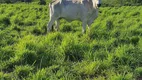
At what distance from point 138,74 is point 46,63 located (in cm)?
217

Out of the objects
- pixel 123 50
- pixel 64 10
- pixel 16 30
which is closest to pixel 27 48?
pixel 123 50

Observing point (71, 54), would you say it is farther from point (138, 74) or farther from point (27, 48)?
point (138, 74)

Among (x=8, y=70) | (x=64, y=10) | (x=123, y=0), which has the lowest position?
(x=123, y=0)

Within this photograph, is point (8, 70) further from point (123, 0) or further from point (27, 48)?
point (123, 0)

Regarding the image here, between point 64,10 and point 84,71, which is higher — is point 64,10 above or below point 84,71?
above

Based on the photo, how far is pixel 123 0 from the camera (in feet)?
196

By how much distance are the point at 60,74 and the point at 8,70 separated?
4.42ft

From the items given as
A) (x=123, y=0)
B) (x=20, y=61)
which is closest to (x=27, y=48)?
(x=20, y=61)

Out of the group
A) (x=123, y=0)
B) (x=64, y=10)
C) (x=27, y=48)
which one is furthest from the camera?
(x=123, y=0)

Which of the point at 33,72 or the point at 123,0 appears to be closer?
the point at 33,72

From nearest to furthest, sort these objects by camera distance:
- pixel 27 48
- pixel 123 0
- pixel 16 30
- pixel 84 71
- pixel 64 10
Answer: pixel 84 71
pixel 27 48
pixel 64 10
pixel 16 30
pixel 123 0

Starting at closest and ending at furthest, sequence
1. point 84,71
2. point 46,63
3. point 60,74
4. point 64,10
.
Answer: point 60,74 < point 84,71 < point 46,63 < point 64,10

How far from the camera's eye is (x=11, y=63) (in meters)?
7.00

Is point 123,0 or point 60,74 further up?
point 60,74
